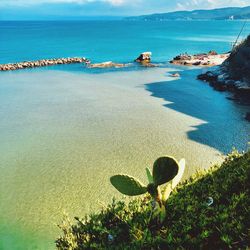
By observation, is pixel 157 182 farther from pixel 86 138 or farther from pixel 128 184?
pixel 86 138

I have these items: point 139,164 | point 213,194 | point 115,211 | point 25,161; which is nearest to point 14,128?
point 25,161

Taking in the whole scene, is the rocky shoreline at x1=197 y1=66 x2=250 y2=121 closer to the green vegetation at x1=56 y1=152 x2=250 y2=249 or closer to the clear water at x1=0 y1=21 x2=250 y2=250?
the clear water at x1=0 y1=21 x2=250 y2=250

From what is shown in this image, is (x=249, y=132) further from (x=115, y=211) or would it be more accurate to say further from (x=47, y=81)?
(x=47, y=81)

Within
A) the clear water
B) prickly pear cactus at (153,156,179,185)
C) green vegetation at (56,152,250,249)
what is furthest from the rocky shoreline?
prickly pear cactus at (153,156,179,185)

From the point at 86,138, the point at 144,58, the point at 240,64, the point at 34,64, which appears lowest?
the point at 144,58

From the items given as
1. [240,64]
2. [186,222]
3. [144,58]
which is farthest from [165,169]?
[144,58]

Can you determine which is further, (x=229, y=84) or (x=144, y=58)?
(x=144, y=58)
